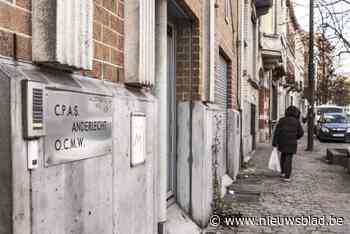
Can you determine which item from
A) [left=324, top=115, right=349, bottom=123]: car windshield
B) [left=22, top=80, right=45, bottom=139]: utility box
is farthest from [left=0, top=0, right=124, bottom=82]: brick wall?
[left=324, top=115, right=349, bottom=123]: car windshield

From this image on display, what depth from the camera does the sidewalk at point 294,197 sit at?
244 inches

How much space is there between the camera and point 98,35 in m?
2.86

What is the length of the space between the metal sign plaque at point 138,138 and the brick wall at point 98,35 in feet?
1.07

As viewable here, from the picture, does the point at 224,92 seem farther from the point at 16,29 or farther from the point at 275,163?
the point at 16,29

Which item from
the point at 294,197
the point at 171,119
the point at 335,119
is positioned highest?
the point at 171,119

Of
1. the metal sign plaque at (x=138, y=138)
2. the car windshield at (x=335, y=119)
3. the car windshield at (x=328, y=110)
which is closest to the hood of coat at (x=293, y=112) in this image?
the metal sign plaque at (x=138, y=138)

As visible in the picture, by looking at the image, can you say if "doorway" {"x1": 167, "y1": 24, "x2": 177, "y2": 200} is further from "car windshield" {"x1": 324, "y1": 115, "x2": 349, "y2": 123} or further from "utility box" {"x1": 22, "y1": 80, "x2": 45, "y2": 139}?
"car windshield" {"x1": 324, "y1": 115, "x2": 349, "y2": 123}

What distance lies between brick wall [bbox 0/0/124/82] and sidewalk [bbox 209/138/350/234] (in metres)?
3.61

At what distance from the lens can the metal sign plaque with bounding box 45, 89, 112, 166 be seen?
2.02 m

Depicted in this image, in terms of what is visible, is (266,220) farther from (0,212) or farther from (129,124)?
(0,212)

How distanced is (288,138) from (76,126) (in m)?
8.76

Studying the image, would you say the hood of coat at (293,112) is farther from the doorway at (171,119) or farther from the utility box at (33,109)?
the utility box at (33,109)

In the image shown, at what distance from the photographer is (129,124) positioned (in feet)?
10.4

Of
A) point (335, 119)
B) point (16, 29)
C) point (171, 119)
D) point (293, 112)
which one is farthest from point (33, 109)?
point (335, 119)
